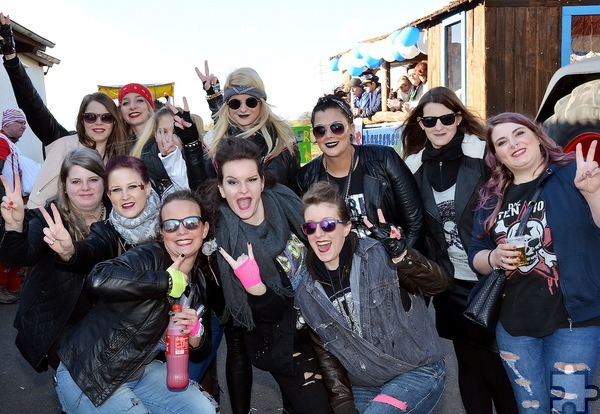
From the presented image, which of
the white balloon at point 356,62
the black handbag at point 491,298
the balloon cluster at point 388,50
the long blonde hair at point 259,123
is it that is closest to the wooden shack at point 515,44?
the balloon cluster at point 388,50

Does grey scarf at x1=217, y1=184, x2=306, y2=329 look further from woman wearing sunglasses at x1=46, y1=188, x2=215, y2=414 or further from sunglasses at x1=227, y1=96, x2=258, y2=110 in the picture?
sunglasses at x1=227, y1=96, x2=258, y2=110

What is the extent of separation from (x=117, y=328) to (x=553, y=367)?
217 cm

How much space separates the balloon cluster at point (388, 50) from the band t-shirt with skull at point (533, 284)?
10.2 m

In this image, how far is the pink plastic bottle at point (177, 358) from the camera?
2953mm

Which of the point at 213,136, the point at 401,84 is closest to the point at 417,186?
the point at 213,136

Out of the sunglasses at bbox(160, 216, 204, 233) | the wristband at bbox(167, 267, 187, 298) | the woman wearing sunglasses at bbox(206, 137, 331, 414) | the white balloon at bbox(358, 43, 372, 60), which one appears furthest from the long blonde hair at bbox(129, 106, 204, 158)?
the white balloon at bbox(358, 43, 372, 60)

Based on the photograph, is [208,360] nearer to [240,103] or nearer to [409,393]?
[409,393]

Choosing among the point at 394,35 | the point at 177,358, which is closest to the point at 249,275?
the point at 177,358

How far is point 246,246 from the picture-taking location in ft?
11.1

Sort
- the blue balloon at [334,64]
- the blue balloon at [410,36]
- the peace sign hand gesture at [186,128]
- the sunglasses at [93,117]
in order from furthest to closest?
the blue balloon at [334,64]
the blue balloon at [410,36]
the sunglasses at [93,117]
the peace sign hand gesture at [186,128]

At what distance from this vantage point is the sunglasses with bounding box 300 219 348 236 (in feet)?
10.4

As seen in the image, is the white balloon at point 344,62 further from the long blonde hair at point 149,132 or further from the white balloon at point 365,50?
the long blonde hair at point 149,132

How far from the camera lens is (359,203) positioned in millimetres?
3742

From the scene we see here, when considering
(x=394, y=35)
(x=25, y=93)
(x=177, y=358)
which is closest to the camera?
(x=177, y=358)
